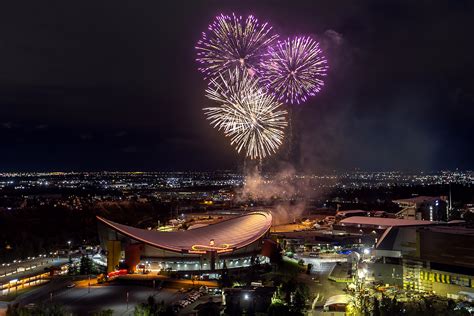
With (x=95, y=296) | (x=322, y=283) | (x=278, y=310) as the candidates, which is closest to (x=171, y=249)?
(x=95, y=296)

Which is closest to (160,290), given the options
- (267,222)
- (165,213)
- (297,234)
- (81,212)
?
(267,222)

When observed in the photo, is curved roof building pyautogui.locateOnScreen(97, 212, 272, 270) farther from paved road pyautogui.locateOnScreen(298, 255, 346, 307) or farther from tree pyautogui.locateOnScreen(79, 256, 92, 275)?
paved road pyautogui.locateOnScreen(298, 255, 346, 307)

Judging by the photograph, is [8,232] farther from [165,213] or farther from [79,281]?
[165,213]

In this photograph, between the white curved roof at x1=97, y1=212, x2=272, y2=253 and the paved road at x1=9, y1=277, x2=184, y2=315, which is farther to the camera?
the white curved roof at x1=97, y1=212, x2=272, y2=253

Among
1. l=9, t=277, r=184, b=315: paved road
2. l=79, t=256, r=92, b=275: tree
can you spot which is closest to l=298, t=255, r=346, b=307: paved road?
l=9, t=277, r=184, b=315: paved road

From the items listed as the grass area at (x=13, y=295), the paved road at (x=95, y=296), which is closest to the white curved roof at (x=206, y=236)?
the paved road at (x=95, y=296)

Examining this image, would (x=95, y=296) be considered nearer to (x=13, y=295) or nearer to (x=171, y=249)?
(x=13, y=295)

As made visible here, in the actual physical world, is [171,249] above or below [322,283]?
above
